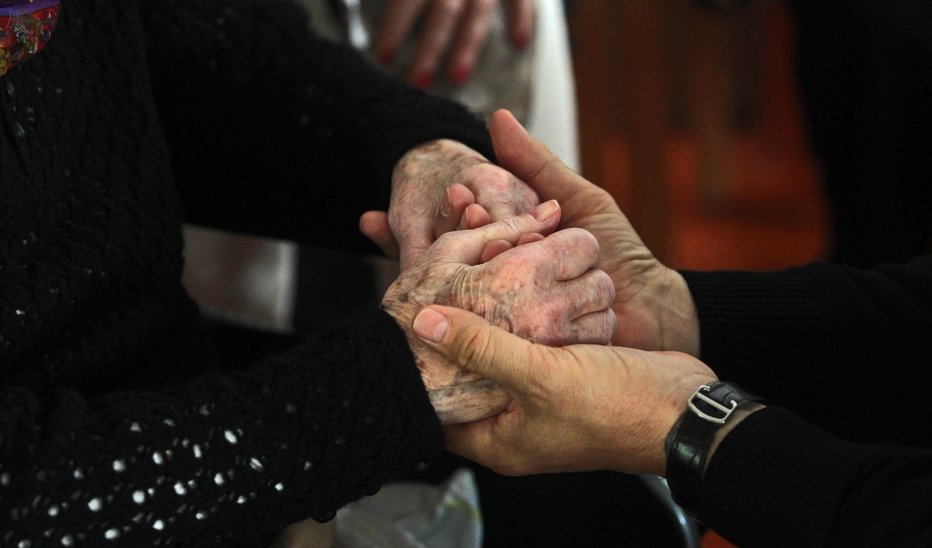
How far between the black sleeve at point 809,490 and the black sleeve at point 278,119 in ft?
1.56

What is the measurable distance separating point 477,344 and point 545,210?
0.74 feet

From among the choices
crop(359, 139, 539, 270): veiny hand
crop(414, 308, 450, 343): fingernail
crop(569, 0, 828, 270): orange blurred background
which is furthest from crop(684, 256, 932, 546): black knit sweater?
crop(569, 0, 828, 270): orange blurred background

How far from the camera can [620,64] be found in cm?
267

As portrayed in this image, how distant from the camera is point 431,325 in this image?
2.87ft

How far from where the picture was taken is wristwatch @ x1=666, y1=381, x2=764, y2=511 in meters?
0.88

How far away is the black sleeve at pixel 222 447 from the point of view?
74 centimetres

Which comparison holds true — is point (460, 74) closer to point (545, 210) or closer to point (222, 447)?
point (545, 210)

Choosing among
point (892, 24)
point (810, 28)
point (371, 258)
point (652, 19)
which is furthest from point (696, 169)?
point (371, 258)

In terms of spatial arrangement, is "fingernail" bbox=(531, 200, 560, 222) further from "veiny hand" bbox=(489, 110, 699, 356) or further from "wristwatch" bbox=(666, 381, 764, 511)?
"wristwatch" bbox=(666, 381, 764, 511)

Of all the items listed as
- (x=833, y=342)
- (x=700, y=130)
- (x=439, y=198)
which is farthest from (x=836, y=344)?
(x=700, y=130)

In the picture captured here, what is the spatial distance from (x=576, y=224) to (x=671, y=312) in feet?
0.49

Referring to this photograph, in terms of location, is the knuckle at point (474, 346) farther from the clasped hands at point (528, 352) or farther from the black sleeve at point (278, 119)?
the black sleeve at point (278, 119)

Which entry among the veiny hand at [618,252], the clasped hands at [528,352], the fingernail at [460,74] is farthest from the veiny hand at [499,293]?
the fingernail at [460,74]

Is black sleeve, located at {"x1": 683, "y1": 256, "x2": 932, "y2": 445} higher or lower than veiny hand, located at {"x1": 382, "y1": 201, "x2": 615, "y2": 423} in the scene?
lower
